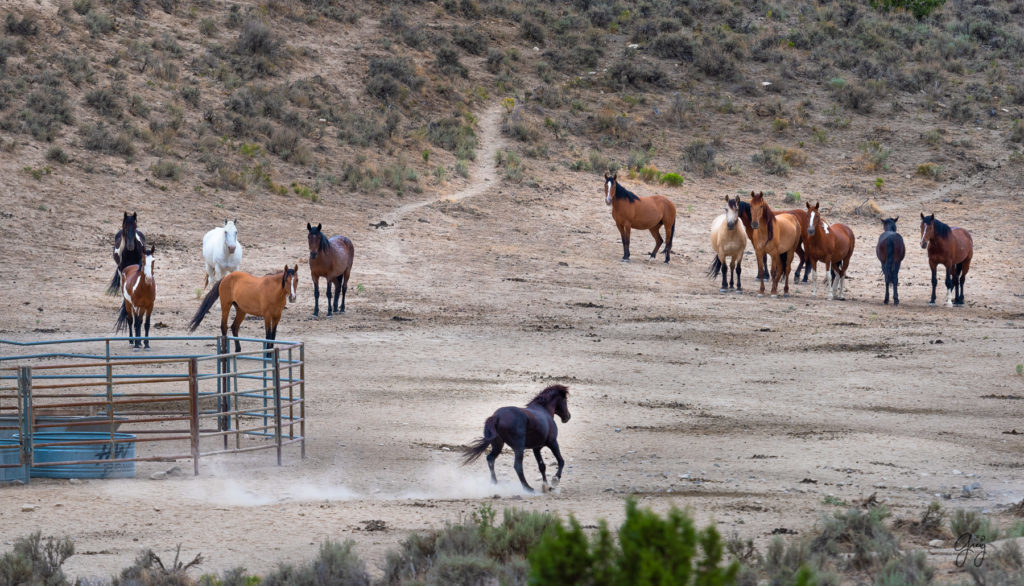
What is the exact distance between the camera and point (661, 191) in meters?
35.0

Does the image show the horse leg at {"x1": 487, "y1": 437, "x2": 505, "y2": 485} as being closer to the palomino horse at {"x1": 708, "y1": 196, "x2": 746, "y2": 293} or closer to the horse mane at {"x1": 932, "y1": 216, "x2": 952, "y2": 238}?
the palomino horse at {"x1": 708, "y1": 196, "x2": 746, "y2": 293}

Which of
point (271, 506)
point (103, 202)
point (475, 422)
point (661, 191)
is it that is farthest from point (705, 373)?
point (661, 191)

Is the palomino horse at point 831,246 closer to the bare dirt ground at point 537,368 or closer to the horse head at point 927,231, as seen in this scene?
the bare dirt ground at point 537,368

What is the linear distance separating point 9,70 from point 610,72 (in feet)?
79.1

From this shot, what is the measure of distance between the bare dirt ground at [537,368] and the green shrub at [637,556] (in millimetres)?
3754

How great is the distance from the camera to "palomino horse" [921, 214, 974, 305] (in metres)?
23.5

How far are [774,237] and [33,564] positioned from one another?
19652mm

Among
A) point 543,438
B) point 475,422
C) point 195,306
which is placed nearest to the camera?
point 543,438

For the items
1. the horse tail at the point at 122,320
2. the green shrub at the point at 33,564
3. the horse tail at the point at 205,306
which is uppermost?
the horse tail at the point at 205,306

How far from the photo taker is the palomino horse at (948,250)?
23.5m

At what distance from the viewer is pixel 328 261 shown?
20328 millimetres

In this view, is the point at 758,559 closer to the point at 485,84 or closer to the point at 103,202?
the point at 103,202

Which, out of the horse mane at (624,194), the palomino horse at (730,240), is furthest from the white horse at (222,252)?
the horse mane at (624,194)

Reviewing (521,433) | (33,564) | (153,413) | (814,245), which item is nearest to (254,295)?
(153,413)
